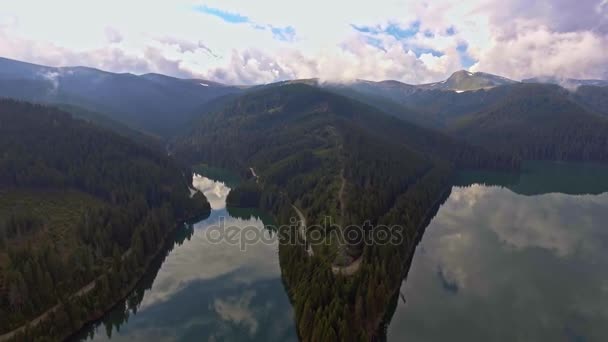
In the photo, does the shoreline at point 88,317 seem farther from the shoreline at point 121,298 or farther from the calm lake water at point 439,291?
the calm lake water at point 439,291

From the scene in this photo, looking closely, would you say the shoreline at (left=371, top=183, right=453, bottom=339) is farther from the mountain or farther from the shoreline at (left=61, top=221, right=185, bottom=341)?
the shoreline at (left=61, top=221, right=185, bottom=341)

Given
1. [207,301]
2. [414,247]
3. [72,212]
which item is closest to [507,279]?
[414,247]


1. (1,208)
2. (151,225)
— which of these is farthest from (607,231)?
(1,208)

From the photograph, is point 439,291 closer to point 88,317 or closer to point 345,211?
point 345,211

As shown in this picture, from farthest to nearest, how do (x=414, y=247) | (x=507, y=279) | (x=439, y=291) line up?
(x=414, y=247), (x=507, y=279), (x=439, y=291)
